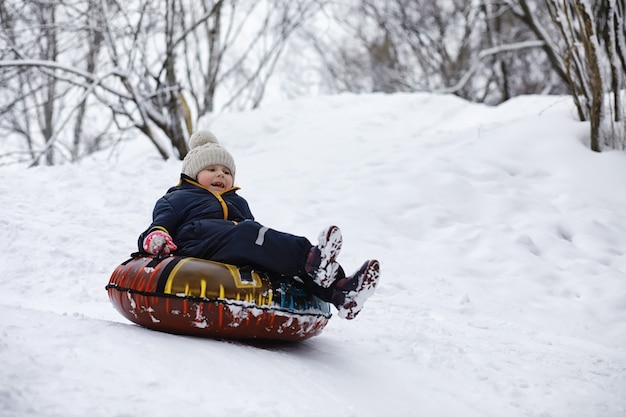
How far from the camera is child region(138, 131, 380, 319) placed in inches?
89.8

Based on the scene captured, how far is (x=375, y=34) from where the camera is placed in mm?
16844

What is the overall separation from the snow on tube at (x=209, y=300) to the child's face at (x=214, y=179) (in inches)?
21.6

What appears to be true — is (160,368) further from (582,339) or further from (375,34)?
(375,34)

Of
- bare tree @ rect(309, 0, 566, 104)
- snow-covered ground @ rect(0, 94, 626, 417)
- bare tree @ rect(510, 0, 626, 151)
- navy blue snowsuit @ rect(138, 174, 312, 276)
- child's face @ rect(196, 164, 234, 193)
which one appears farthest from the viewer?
bare tree @ rect(309, 0, 566, 104)

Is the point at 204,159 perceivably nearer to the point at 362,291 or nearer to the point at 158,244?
the point at 158,244

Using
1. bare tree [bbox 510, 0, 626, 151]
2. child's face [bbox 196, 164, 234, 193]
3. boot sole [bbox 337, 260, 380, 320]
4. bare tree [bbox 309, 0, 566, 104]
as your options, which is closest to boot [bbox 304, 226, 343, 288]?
boot sole [bbox 337, 260, 380, 320]

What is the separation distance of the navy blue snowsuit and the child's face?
39 millimetres

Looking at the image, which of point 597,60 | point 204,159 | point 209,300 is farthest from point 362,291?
point 597,60

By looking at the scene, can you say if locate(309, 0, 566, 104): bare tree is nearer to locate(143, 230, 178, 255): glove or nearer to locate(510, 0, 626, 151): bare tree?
locate(510, 0, 626, 151): bare tree

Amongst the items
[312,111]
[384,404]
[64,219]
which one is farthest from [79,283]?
[312,111]

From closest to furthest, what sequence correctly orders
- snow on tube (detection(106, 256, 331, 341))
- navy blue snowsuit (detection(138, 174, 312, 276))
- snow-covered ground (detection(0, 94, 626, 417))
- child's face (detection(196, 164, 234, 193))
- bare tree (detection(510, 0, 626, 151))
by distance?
snow-covered ground (detection(0, 94, 626, 417)) < snow on tube (detection(106, 256, 331, 341)) < navy blue snowsuit (detection(138, 174, 312, 276)) < child's face (detection(196, 164, 234, 193)) < bare tree (detection(510, 0, 626, 151))

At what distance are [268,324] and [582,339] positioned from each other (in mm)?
1865

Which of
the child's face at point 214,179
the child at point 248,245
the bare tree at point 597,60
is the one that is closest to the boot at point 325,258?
the child at point 248,245

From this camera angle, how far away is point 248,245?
2336 mm
